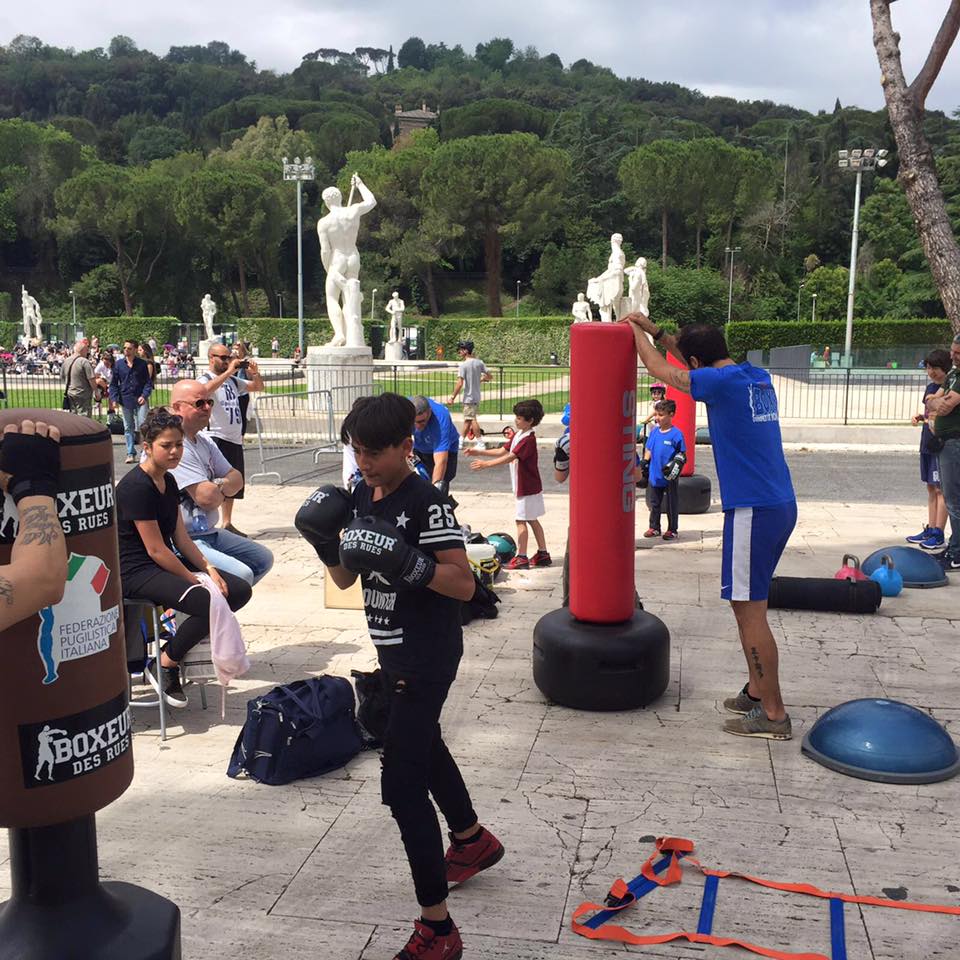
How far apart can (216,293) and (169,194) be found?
8801 mm

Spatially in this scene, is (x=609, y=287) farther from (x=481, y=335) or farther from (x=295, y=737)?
(x=295, y=737)

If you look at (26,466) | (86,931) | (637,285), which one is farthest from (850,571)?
(637,285)

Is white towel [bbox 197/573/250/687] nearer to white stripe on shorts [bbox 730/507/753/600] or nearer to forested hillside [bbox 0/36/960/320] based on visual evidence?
white stripe on shorts [bbox 730/507/753/600]

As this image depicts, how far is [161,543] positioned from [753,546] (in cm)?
312

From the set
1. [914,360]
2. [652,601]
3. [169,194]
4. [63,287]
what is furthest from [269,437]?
[63,287]

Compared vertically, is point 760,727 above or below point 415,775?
below

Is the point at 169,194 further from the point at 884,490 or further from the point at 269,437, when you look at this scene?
the point at 884,490

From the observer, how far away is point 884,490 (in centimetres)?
1417

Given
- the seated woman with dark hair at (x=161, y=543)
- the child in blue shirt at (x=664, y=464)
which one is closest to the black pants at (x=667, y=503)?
the child in blue shirt at (x=664, y=464)

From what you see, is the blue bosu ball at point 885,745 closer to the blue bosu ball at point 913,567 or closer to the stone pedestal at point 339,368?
the blue bosu ball at point 913,567

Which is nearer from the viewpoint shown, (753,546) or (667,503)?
(753,546)

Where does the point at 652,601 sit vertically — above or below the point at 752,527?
below

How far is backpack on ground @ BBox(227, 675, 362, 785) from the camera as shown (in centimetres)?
493

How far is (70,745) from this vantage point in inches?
109
